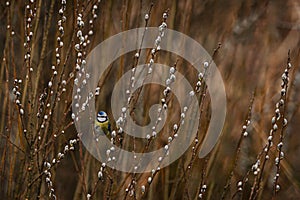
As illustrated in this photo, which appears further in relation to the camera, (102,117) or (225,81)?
(225,81)

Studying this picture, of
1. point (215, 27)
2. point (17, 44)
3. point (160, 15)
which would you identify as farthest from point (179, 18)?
point (17, 44)

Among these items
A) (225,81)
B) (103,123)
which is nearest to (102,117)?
(103,123)

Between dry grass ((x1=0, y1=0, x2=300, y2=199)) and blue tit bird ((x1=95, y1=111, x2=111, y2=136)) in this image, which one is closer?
blue tit bird ((x1=95, y1=111, x2=111, y2=136))

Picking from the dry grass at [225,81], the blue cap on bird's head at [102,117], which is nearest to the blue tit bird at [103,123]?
the blue cap on bird's head at [102,117]

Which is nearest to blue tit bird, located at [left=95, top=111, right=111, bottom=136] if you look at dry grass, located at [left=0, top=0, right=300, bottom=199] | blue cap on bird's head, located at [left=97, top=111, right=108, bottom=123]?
blue cap on bird's head, located at [left=97, top=111, right=108, bottom=123]

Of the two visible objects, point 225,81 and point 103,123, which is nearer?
point 103,123

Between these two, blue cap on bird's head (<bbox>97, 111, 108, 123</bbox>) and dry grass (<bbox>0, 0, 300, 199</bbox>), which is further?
dry grass (<bbox>0, 0, 300, 199</bbox>)

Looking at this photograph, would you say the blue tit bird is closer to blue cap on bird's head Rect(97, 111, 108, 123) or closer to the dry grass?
blue cap on bird's head Rect(97, 111, 108, 123)

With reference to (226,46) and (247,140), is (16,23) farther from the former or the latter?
(247,140)

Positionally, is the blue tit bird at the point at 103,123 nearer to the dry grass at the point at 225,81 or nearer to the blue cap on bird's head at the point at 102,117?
the blue cap on bird's head at the point at 102,117

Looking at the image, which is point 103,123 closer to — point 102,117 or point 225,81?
point 102,117

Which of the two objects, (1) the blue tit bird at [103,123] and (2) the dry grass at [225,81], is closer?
(1) the blue tit bird at [103,123]

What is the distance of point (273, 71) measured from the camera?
400cm

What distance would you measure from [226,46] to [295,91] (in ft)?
2.17
